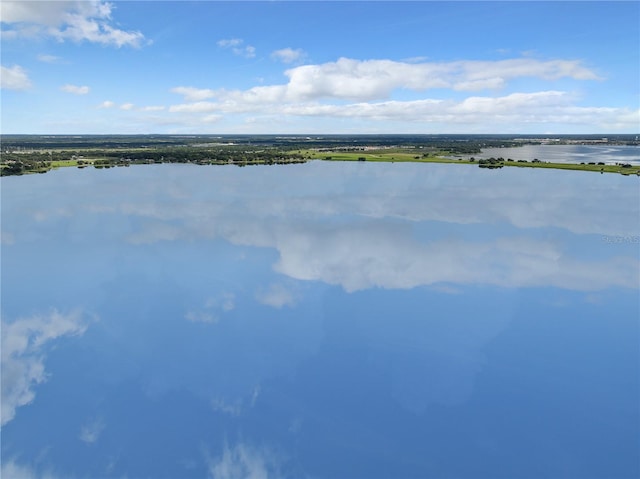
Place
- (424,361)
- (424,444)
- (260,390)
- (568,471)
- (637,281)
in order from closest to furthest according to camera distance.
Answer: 1. (568,471)
2. (424,444)
3. (260,390)
4. (424,361)
5. (637,281)

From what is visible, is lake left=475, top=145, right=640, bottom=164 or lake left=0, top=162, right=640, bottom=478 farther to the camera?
lake left=475, top=145, right=640, bottom=164

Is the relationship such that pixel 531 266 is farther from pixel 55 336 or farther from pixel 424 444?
pixel 55 336

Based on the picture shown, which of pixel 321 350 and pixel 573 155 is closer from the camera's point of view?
pixel 321 350

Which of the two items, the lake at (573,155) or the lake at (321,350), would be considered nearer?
the lake at (321,350)

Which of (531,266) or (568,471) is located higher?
(531,266)

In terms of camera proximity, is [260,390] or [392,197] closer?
[260,390]

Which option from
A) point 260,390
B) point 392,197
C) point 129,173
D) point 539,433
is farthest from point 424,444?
point 129,173

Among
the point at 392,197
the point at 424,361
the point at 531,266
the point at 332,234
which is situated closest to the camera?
the point at 424,361

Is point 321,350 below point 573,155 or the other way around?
below
